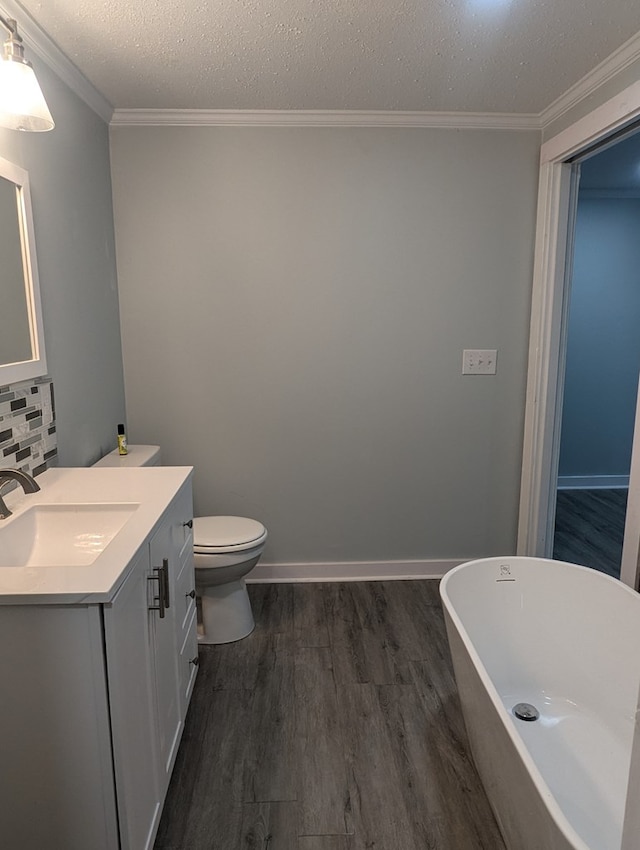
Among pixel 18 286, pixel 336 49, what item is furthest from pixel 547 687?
pixel 336 49

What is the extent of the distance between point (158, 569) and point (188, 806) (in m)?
0.74

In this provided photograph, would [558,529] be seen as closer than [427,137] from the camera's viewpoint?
No

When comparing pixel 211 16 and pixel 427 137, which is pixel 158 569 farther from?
pixel 427 137

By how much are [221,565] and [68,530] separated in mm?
830

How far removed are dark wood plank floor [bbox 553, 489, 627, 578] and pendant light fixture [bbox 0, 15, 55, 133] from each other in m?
3.21

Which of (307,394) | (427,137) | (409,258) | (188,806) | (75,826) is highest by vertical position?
(427,137)

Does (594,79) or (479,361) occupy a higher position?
(594,79)

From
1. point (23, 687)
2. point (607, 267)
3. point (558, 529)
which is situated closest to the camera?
point (23, 687)

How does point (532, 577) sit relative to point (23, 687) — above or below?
below

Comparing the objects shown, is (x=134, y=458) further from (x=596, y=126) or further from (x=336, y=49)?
(x=596, y=126)

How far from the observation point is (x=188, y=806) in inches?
63.7

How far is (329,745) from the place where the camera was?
6.09ft

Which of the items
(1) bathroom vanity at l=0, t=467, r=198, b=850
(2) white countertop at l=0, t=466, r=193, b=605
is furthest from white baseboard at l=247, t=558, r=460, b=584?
(1) bathroom vanity at l=0, t=467, r=198, b=850

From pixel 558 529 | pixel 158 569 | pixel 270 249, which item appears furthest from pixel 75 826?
pixel 558 529
